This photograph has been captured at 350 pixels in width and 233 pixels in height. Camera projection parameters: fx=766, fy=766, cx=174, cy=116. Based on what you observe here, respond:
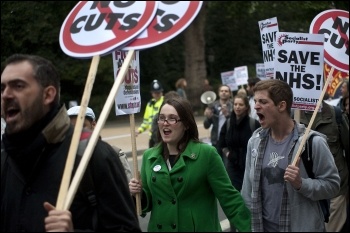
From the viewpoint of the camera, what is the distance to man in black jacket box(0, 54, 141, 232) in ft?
10.1

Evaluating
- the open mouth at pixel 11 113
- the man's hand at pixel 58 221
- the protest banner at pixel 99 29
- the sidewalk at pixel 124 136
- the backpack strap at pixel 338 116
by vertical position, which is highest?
Result: the protest banner at pixel 99 29

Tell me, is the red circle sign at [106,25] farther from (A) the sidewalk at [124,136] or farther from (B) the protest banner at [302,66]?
(A) the sidewalk at [124,136]

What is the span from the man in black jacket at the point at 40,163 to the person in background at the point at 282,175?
5.77 feet

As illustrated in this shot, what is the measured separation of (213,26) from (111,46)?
38.3m

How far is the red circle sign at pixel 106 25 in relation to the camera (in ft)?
10.9

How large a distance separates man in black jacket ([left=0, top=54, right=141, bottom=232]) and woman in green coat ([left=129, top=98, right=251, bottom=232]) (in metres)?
1.50

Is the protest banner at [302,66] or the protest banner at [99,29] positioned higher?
the protest banner at [99,29]

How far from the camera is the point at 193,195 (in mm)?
4742

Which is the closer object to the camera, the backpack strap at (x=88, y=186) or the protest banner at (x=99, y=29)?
the backpack strap at (x=88, y=186)

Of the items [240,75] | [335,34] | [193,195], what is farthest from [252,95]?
[240,75]

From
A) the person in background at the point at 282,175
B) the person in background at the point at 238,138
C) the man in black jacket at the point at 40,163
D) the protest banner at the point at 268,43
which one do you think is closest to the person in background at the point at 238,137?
the person in background at the point at 238,138

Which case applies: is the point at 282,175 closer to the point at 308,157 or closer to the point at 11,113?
the point at 308,157

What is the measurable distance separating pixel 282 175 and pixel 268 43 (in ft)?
10.7

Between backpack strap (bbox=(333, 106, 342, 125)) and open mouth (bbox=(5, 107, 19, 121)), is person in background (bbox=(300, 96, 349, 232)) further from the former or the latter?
open mouth (bbox=(5, 107, 19, 121))
